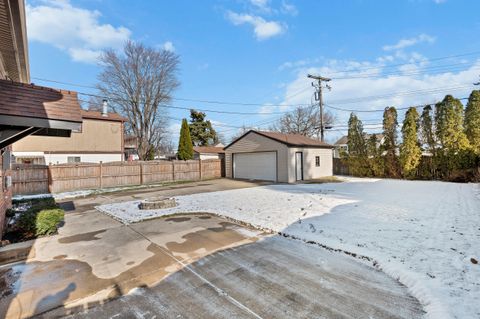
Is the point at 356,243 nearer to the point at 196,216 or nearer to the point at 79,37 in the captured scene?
the point at 196,216

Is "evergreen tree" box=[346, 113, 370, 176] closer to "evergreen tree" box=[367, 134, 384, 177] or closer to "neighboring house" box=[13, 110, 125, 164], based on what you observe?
"evergreen tree" box=[367, 134, 384, 177]

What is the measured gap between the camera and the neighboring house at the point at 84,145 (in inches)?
731

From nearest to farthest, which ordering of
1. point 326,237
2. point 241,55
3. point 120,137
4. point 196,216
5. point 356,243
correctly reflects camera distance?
point 356,243
point 326,237
point 196,216
point 241,55
point 120,137

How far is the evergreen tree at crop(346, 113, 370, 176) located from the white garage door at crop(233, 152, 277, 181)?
24.1 feet

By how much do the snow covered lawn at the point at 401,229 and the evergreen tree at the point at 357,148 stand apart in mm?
9690

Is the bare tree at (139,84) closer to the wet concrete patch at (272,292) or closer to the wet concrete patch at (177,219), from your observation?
the wet concrete patch at (177,219)

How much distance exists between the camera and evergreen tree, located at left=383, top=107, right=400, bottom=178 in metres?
16.5

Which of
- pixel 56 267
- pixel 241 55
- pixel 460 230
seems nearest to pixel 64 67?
pixel 241 55

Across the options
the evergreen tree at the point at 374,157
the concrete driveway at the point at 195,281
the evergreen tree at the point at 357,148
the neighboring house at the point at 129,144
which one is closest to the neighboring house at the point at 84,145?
the neighboring house at the point at 129,144

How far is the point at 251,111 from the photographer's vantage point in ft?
90.8

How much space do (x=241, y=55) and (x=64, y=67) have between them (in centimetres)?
1259

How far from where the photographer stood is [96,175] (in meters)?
13.7

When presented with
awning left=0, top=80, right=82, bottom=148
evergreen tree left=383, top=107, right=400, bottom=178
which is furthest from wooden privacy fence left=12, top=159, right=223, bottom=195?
evergreen tree left=383, top=107, right=400, bottom=178

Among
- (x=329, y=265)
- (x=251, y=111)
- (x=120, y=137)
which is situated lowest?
(x=329, y=265)
